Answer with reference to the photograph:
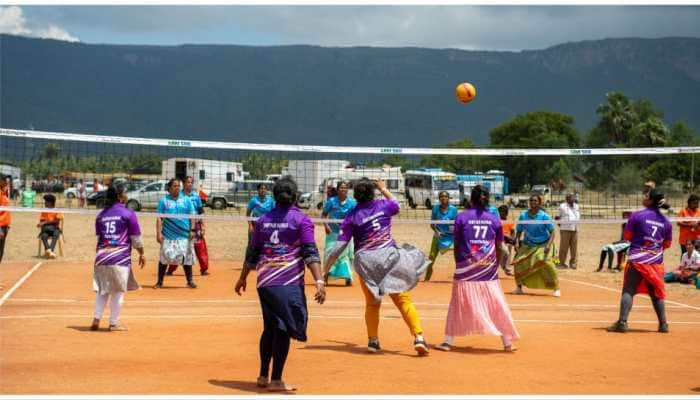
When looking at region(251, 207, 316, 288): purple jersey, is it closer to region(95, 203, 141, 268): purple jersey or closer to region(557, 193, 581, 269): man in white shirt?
region(95, 203, 141, 268): purple jersey

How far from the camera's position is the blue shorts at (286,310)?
8.77 metres

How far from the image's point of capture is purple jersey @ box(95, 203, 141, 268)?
1202 centimetres

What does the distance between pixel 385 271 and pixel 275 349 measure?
2.32m

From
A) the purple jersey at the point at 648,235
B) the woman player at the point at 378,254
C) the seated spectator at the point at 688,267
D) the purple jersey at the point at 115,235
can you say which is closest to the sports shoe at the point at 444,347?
the woman player at the point at 378,254

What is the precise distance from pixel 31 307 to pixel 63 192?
161ft

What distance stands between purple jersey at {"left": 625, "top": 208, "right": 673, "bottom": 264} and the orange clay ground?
1042 mm

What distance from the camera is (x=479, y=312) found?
1109 cm

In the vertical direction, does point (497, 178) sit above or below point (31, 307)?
above

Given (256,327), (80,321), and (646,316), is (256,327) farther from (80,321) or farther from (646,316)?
(646,316)

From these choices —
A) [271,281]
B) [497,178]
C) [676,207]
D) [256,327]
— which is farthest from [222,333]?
[676,207]

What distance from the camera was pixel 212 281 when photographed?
19.0m

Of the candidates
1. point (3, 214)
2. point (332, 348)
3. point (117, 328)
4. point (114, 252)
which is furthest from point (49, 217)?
point (332, 348)

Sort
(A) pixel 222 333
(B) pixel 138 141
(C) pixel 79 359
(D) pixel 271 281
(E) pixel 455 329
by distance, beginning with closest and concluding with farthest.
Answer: (D) pixel 271 281
(C) pixel 79 359
(E) pixel 455 329
(A) pixel 222 333
(B) pixel 138 141

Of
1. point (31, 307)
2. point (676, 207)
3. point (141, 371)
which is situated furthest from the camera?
point (676, 207)
